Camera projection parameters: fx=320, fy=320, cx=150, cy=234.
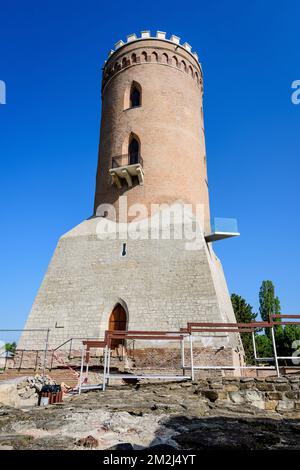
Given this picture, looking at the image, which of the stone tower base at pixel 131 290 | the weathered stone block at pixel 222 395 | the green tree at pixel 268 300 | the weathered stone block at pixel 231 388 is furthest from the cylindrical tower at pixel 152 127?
the green tree at pixel 268 300

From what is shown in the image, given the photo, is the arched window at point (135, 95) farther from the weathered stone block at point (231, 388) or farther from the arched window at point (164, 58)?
the weathered stone block at point (231, 388)

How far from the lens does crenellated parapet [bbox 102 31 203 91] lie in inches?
702

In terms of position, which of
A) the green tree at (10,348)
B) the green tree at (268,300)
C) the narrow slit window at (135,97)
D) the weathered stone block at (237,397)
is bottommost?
the weathered stone block at (237,397)

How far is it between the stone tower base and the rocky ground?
17.5 feet

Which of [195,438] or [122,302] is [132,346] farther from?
[195,438]

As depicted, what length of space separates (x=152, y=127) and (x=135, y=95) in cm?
280

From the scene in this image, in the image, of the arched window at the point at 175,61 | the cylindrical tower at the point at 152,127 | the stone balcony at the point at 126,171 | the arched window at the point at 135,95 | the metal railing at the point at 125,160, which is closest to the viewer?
the stone balcony at the point at 126,171

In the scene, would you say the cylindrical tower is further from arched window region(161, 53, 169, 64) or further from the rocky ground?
the rocky ground

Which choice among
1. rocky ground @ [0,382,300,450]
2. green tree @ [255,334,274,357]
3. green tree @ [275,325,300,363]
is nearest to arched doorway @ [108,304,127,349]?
rocky ground @ [0,382,300,450]

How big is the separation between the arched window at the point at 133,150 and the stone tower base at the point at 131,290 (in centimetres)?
381

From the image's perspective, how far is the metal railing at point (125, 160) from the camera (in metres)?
16.0

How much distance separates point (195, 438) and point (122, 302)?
359 inches

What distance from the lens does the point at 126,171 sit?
50.2 ft

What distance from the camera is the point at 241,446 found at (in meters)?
3.47
